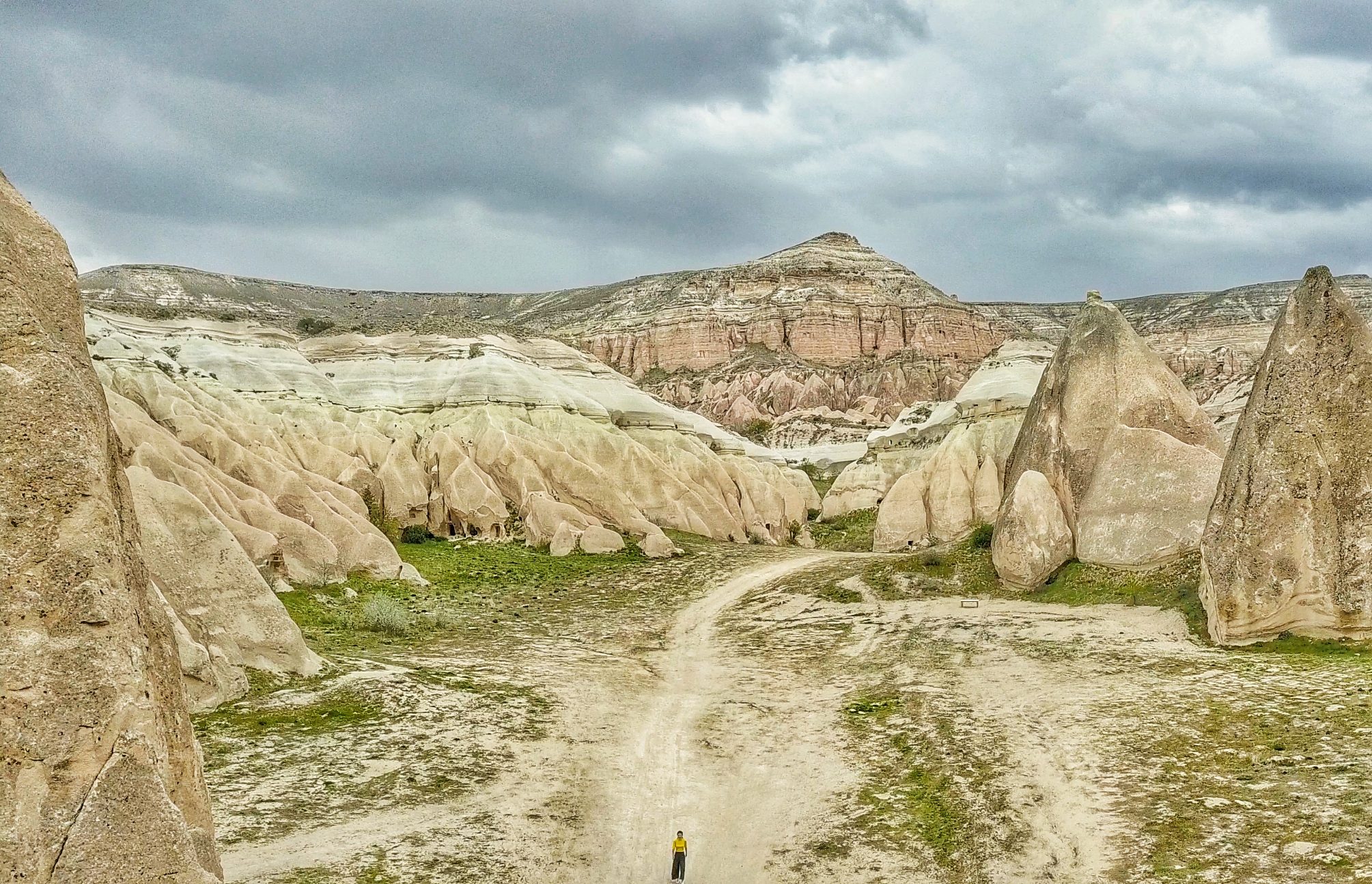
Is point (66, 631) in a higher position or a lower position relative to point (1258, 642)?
higher

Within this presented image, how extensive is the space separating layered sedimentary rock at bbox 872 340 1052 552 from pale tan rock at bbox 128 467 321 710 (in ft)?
85.2

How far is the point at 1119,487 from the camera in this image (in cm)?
2077

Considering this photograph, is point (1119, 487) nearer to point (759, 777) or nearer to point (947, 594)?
point (947, 594)

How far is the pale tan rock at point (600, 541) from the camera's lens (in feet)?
104

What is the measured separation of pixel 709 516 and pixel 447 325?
2172cm

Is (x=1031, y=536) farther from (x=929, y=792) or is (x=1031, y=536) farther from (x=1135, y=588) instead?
(x=929, y=792)

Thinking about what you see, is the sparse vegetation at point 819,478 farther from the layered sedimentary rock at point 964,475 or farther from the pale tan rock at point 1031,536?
the pale tan rock at point 1031,536

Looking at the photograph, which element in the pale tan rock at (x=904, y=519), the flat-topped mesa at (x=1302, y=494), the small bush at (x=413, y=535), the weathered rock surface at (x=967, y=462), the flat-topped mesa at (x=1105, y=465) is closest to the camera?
the flat-topped mesa at (x=1302, y=494)

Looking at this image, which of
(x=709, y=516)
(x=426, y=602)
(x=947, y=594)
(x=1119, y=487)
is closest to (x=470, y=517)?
(x=709, y=516)

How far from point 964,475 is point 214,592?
29094mm

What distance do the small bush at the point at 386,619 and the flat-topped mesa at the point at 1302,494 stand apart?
15.1 meters

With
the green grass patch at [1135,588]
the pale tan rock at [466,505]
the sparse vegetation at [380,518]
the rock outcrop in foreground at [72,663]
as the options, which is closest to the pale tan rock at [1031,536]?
the green grass patch at [1135,588]

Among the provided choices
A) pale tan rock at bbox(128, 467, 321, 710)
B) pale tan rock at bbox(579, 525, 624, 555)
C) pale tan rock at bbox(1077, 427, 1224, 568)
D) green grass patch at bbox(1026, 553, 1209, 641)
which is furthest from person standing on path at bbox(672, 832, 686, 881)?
pale tan rock at bbox(579, 525, 624, 555)

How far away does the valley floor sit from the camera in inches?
348
